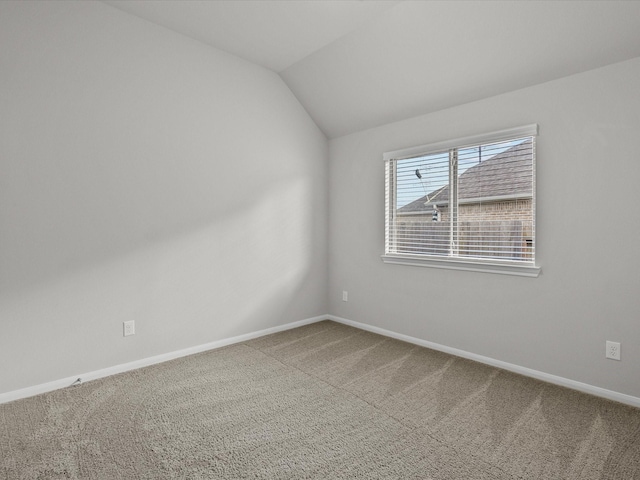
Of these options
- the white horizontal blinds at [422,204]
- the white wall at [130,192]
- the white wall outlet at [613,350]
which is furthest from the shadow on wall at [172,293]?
the white wall outlet at [613,350]

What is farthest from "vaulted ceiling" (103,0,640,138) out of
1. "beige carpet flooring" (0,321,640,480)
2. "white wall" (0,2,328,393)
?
"beige carpet flooring" (0,321,640,480)

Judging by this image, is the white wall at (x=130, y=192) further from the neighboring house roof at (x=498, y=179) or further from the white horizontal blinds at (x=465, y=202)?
the neighboring house roof at (x=498, y=179)

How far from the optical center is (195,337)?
126 inches

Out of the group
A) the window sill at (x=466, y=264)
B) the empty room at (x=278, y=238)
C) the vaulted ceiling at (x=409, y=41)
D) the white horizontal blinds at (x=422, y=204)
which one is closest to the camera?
the empty room at (x=278, y=238)

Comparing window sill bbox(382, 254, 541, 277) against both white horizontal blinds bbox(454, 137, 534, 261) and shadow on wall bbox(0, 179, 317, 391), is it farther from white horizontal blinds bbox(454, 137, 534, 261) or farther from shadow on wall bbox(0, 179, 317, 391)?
shadow on wall bbox(0, 179, 317, 391)

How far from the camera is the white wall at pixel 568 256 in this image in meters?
2.27

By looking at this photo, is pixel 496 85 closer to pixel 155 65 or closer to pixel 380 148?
pixel 380 148

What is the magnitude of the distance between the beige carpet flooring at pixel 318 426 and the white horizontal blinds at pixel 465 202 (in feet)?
3.36

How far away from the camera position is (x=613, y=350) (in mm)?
2328

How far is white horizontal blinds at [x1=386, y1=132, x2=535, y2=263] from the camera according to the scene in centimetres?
277

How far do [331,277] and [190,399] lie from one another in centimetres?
226

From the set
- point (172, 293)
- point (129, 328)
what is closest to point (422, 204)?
point (172, 293)

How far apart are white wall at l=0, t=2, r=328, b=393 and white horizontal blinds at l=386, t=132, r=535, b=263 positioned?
3.88 ft

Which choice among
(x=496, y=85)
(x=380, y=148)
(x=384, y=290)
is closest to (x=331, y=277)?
(x=384, y=290)
